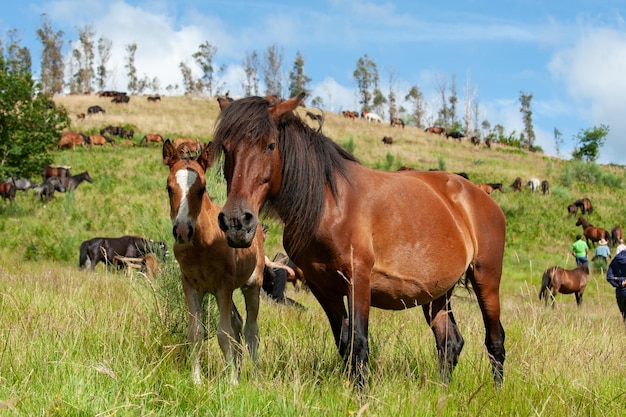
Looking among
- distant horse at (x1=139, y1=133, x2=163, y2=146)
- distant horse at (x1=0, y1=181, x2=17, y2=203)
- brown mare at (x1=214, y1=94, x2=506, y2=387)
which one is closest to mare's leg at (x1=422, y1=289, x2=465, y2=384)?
brown mare at (x1=214, y1=94, x2=506, y2=387)

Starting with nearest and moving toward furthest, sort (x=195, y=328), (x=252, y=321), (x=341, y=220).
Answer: (x=341, y=220) → (x=195, y=328) → (x=252, y=321)

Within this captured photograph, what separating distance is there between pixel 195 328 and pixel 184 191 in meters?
1.17

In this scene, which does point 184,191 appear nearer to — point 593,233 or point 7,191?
point 7,191

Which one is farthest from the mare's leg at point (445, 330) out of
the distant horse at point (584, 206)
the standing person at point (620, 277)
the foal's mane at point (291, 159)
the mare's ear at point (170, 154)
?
the distant horse at point (584, 206)

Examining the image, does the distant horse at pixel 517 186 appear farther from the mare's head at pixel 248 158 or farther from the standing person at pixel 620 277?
the mare's head at pixel 248 158

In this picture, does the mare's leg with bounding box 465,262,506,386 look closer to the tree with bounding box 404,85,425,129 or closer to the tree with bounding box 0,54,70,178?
the tree with bounding box 0,54,70,178

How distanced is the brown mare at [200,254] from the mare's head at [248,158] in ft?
3.49

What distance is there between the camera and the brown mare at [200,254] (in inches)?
194

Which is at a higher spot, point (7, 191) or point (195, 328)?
point (195, 328)

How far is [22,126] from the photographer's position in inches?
1133

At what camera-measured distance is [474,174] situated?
48125 millimetres

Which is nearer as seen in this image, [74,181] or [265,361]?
[265,361]

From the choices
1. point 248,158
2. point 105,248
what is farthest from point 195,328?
point 105,248

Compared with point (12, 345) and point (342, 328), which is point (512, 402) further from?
point (12, 345)
